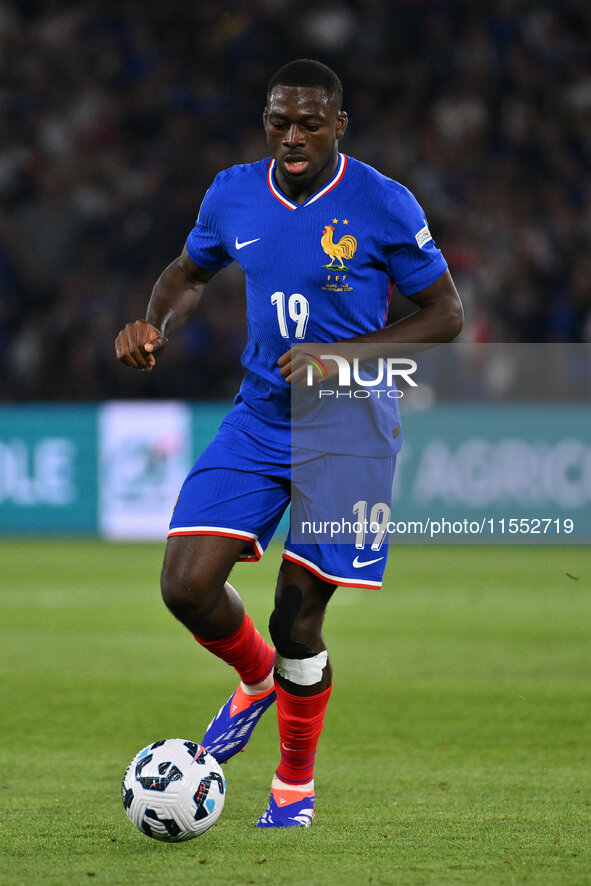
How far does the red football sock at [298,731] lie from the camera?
3.84m

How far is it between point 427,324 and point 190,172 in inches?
455

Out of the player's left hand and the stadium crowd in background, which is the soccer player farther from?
the stadium crowd in background

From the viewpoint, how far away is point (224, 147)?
15.1 metres

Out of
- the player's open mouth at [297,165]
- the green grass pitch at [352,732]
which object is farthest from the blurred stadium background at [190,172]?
the player's open mouth at [297,165]

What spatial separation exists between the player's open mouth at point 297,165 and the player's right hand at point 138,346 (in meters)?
0.63

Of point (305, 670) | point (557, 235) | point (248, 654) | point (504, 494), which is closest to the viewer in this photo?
point (305, 670)

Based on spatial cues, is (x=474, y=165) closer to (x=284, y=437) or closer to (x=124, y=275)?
(x=124, y=275)

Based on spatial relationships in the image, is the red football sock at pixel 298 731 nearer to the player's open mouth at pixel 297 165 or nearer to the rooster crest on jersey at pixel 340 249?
the rooster crest on jersey at pixel 340 249

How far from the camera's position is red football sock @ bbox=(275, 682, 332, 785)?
3.84 m

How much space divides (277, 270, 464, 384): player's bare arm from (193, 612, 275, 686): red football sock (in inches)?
34.5

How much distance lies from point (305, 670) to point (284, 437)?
0.68m

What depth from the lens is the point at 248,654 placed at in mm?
4199

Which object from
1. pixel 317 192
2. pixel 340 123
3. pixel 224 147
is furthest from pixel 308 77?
pixel 224 147

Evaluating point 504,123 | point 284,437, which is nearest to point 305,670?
point 284,437
